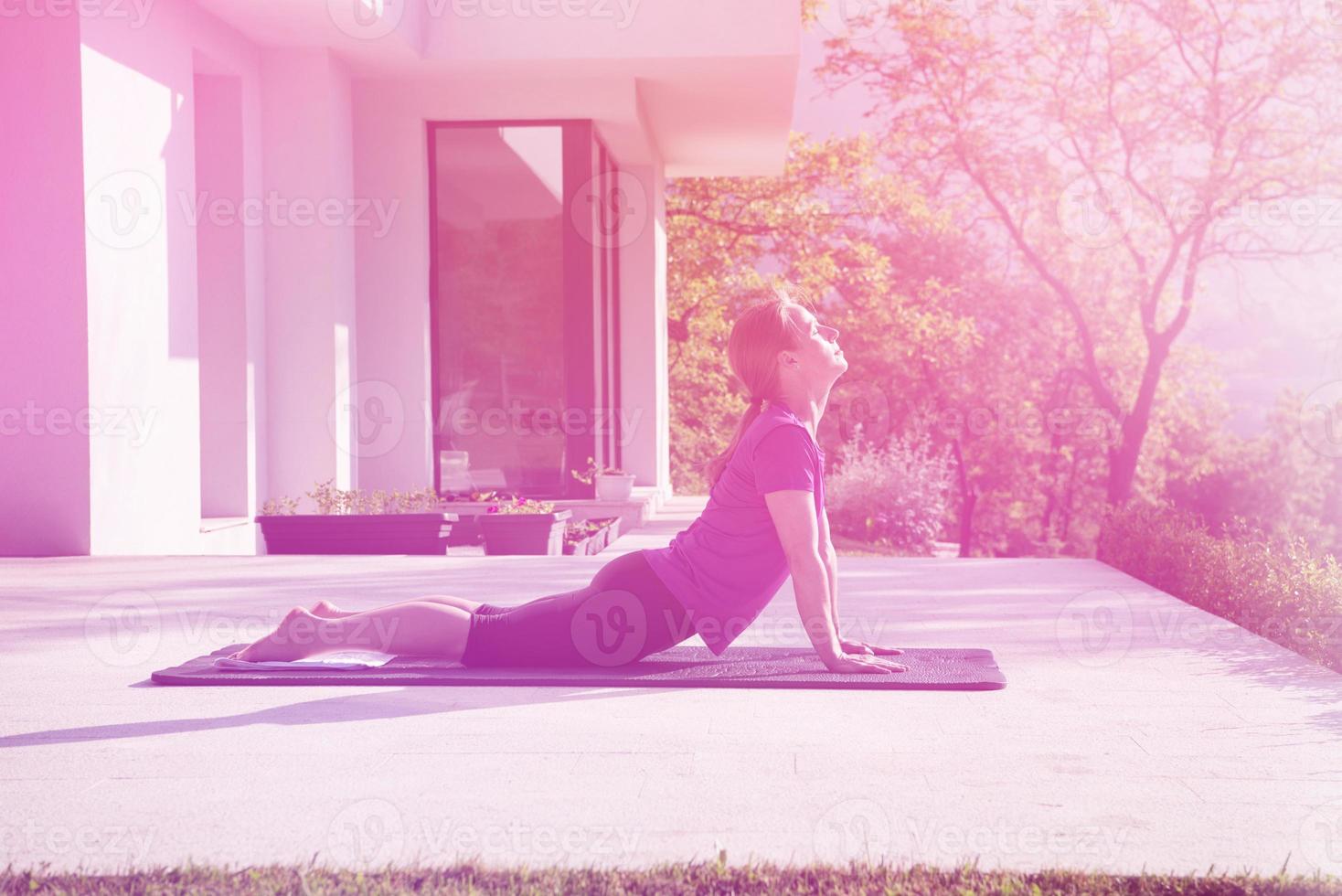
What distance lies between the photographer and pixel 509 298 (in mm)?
12266

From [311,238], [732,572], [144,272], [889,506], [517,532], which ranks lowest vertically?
[889,506]

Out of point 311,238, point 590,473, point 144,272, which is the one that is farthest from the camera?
point 590,473

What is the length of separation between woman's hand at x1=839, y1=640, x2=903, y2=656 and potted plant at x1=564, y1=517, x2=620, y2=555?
5.25 m

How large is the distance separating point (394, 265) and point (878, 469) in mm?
8509

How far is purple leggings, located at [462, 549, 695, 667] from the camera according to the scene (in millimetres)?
4117

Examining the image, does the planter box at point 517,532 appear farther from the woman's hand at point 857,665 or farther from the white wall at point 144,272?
the woman's hand at point 857,665

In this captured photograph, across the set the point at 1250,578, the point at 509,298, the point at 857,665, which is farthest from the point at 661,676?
the point at 509,298

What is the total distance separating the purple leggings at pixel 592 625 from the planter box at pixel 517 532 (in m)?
5.08

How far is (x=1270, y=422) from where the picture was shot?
36.9m

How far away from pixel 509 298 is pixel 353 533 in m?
3.74

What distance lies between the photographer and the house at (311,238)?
8.25m

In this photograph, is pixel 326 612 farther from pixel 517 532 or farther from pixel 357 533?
pixel 517 532

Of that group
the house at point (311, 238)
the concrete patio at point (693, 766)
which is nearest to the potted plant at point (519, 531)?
the house at point (311, 238)

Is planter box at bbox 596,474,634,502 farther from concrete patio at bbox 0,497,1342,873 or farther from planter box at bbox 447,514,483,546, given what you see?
concrete patio at bbox 0,497,1342,873
